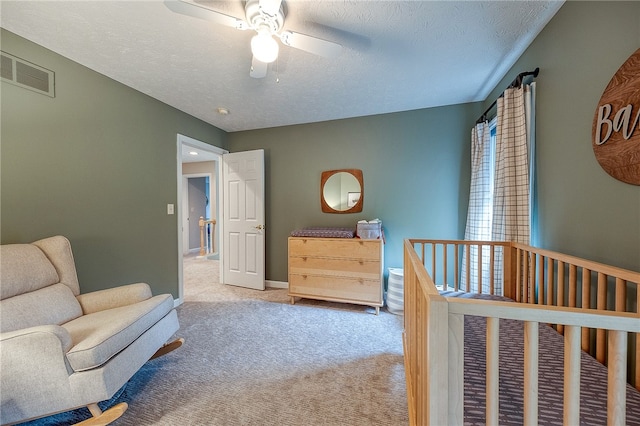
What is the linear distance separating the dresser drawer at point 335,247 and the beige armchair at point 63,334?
1387mm

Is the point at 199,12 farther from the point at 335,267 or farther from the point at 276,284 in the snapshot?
the point at 276,284

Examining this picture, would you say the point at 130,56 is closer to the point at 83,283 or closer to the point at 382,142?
the point at 83,283

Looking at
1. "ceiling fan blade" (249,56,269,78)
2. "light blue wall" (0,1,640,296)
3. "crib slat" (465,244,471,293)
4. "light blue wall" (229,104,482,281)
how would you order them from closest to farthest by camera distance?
"light blue wall" (0,1,640,296) < "ceiling fan blade" (249,56,269,78) < "crib slat" (465,244,471,293) < "light blue wall" (229,104,482,281)

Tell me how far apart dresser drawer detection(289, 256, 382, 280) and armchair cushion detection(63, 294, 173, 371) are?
1357 mm

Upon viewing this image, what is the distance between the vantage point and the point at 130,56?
180 cm

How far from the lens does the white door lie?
328 cm

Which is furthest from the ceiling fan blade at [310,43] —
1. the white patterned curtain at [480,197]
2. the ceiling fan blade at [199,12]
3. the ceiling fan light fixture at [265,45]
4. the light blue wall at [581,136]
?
the white patterned curtain at [480,197]

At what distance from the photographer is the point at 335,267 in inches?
104

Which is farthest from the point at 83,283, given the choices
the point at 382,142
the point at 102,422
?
the point at 382,142

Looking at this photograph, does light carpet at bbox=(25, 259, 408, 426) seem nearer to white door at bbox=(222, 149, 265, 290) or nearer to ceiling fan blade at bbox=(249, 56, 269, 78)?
white door at bbox=(222, 149, 265, 290)

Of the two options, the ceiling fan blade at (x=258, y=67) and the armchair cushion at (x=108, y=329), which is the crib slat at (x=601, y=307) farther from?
the armchair cushion at (x=108, y=329)

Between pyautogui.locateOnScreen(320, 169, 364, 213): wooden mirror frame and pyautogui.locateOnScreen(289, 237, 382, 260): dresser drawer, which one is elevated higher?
pyautogui.locateOnScreen(320, 169, 364, 213): wooden mirror frame

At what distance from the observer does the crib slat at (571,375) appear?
0.58 metres

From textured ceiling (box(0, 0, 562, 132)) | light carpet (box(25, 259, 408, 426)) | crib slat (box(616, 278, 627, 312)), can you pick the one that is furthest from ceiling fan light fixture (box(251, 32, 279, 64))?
light carpet (box(25, 259, 408, 426))
